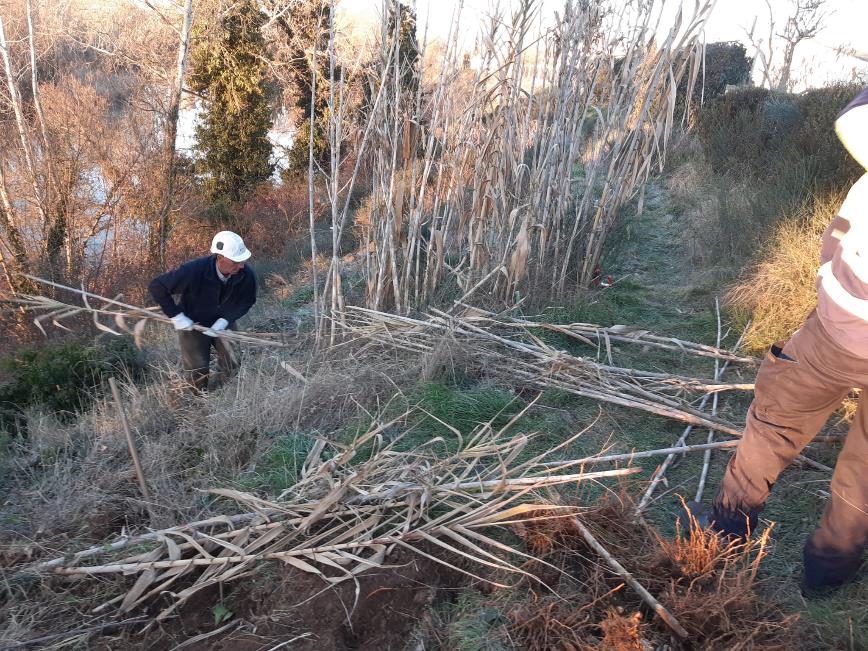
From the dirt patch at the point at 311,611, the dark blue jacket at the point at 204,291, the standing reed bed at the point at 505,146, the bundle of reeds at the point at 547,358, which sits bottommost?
the dirt patch at the point at 311,611

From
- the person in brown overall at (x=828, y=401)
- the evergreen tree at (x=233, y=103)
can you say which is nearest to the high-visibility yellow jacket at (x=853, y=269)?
the person in brown overall at (x=828, y=401)

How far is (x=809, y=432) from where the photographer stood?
2172mm

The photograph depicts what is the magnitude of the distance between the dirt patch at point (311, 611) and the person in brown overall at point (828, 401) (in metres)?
1.16

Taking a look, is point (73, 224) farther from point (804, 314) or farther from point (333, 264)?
point (804, 314)

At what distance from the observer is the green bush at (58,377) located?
16.5 feet

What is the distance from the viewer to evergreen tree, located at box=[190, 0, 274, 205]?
11742 mm

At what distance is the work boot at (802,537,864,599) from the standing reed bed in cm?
277

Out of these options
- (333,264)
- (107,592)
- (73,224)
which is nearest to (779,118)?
(333,264)

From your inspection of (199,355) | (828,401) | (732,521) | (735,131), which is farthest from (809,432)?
(735,131)

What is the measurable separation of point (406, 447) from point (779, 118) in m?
8.10

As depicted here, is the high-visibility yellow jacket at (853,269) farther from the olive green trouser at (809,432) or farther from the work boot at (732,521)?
the work boot at (732,521)

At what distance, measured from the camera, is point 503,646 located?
1986 mm

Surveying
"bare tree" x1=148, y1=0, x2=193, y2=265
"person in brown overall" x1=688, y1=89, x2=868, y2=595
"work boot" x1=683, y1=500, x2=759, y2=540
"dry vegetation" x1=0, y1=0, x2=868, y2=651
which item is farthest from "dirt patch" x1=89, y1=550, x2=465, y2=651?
"bare tree" x1=148, y1=0, x2=193, y2=265

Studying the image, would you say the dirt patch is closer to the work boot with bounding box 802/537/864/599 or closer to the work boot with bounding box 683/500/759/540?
the work boot with bounding box 683/500/759/540
